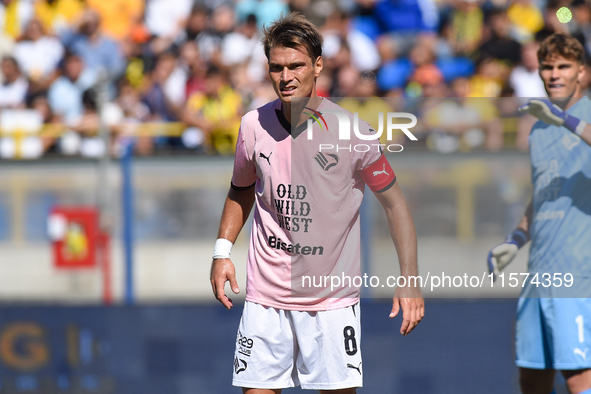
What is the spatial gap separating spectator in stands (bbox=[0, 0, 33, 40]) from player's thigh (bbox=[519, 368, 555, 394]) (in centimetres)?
856

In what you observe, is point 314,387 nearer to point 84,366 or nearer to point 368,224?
point 84,366

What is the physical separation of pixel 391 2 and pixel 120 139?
4403mm

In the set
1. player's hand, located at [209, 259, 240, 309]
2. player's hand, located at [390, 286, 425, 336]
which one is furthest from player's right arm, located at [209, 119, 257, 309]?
player's hand, located at [390, 286, 425, 336]

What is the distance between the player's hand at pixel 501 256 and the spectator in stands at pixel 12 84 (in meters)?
6.78

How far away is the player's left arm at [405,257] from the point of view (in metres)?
2.90

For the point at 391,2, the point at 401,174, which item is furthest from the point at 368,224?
the point at 391,2

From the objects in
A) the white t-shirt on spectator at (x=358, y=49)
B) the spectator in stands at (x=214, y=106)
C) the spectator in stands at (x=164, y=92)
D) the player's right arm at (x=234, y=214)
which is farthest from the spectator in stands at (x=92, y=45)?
the player's right arm at (x=234, y=214)

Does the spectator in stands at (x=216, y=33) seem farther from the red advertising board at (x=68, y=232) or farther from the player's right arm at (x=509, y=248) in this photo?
the player's right arm at (x=509, y=248)

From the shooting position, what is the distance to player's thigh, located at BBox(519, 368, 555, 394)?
3.40 m

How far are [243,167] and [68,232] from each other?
13.2 ft

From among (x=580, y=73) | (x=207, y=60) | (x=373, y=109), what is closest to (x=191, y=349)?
(x=373, y=109)

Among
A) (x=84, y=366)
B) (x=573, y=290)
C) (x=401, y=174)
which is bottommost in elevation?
(x=84, y=366)

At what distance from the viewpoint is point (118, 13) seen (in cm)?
992

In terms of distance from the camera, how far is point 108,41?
9.33 meters
